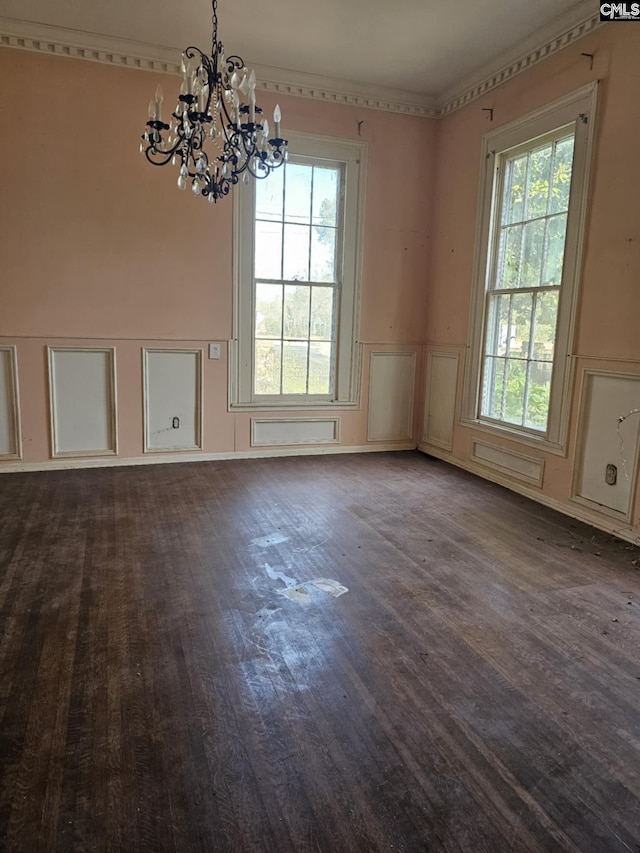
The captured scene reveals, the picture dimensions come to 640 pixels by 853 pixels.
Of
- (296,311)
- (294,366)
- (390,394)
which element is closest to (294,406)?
(294,366)

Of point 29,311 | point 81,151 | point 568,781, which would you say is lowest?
point 568,781

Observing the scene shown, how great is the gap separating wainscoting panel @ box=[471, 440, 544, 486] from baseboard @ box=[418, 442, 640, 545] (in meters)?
0.06

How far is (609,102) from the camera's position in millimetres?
3539

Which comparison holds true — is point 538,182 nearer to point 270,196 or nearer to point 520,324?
point 520,324

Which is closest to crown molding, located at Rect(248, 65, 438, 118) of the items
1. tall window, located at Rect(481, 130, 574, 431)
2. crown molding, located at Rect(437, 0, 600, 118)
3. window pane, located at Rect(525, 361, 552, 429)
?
crown molding, located at Rect(437, 0, 600, 118)

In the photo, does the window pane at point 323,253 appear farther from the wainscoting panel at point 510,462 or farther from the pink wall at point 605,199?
the wainscoting panel at point 510,462

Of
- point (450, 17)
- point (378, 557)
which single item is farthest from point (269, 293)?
point (378, 557)

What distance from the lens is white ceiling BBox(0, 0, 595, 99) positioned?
3783 millimetres

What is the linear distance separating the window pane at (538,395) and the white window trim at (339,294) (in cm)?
176

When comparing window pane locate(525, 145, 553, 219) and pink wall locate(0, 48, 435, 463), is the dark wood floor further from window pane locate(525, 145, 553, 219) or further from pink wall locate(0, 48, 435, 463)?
window pane locate(525, 145, 553, 219)

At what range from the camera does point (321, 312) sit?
536 cm

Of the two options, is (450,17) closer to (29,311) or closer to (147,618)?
(29,311)

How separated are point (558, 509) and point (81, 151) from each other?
4.57 meters

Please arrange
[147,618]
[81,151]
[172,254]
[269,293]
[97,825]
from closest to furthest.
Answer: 1. [97,825]
2. [147,618]
3. [81,151]
4. [172,254]
5. [269,293]
